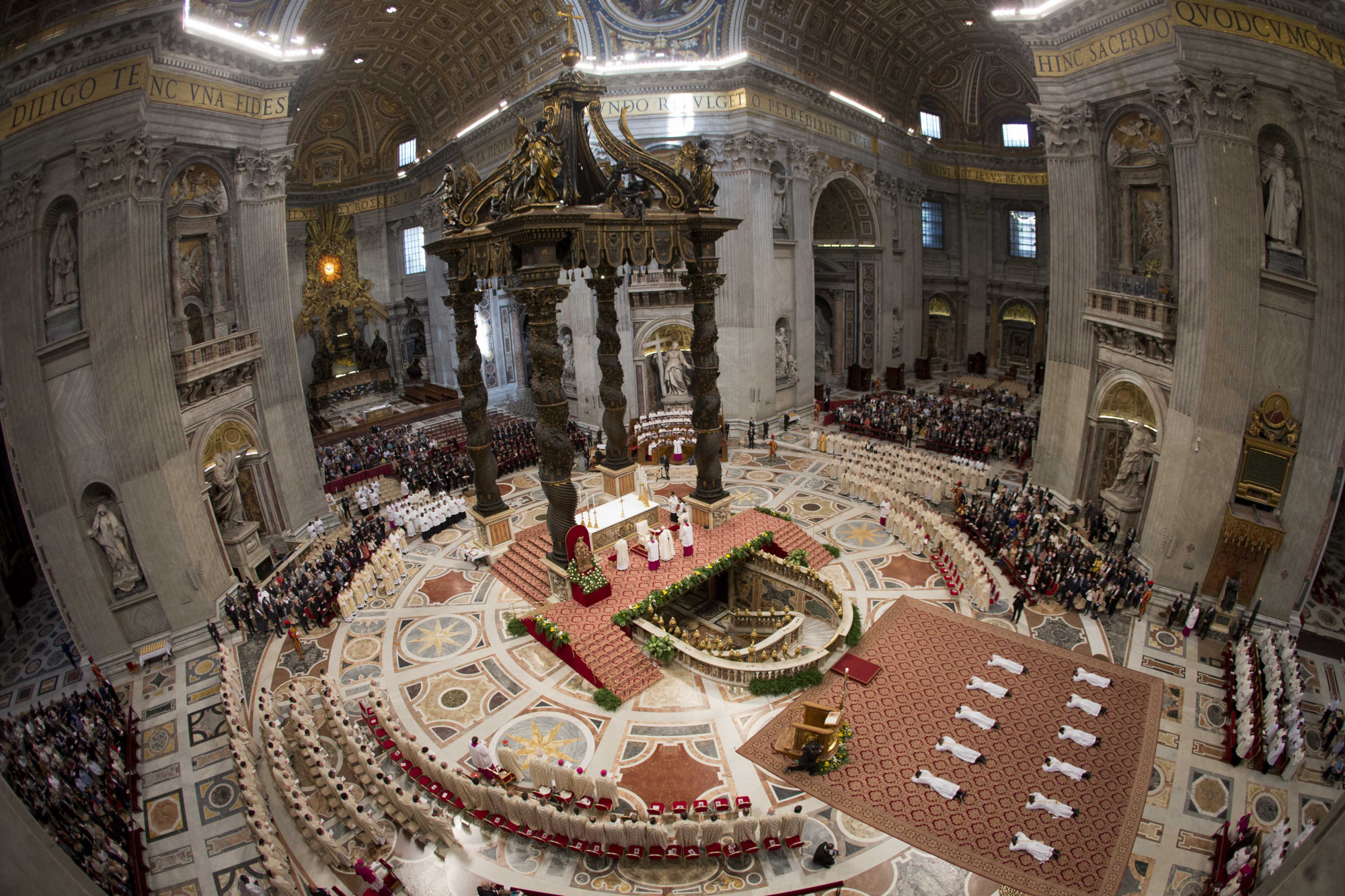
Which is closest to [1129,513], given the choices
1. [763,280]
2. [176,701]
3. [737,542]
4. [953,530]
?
[953,530]

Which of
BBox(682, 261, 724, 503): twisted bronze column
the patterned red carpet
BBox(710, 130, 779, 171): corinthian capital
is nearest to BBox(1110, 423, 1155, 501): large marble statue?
the patterned red carpet

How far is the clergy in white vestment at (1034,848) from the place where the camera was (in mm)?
8219

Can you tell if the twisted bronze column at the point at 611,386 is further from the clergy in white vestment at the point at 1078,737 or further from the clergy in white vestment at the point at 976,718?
the clergy in white vestment at the point at 1078,737

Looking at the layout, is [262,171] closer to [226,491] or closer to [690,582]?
[226,491]

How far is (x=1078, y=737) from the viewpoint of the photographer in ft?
33.4

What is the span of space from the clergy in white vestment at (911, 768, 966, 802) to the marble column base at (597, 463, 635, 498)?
10.2m

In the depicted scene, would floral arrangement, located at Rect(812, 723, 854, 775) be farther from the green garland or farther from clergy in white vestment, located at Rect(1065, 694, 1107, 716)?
the green garland

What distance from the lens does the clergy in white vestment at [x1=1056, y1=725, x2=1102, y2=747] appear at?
1007cm

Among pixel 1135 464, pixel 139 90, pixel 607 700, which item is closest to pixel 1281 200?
pixel 1135 464

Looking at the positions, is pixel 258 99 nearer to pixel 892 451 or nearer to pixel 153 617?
pixel 153 617

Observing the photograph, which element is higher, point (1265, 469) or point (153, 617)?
point (1265, 469)

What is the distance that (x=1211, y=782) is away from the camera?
929cm

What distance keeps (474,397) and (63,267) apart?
1001 cm

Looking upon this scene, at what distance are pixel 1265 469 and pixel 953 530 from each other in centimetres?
594
